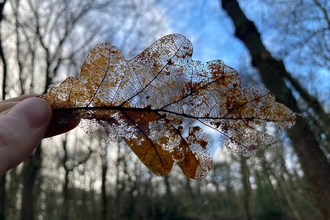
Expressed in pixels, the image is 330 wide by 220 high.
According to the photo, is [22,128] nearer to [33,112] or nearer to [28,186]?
[33,112]

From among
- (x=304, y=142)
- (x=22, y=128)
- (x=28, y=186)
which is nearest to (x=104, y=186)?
(x=28, y=186)

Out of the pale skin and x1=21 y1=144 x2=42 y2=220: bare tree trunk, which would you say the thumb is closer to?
the pale skin

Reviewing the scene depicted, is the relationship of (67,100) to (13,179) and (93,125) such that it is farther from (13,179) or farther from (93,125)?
(13,179)

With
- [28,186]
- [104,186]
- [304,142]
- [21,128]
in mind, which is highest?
[104,186]

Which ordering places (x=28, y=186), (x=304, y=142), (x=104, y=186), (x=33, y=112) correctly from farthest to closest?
(x=104, y=186) → (x=28, y=186) → (x=304, y=142) → (x=33, y=112)

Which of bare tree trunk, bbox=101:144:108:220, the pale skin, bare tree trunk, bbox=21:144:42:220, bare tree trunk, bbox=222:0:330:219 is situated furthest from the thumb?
bare tree trunk, bbox=101:144:108:220

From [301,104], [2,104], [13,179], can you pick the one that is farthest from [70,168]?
[2,104]

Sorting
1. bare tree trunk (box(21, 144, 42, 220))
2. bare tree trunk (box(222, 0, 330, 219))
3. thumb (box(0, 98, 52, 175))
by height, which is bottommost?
thumb (box(0, 98, 52, 175))

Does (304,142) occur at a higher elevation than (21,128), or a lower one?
higher
